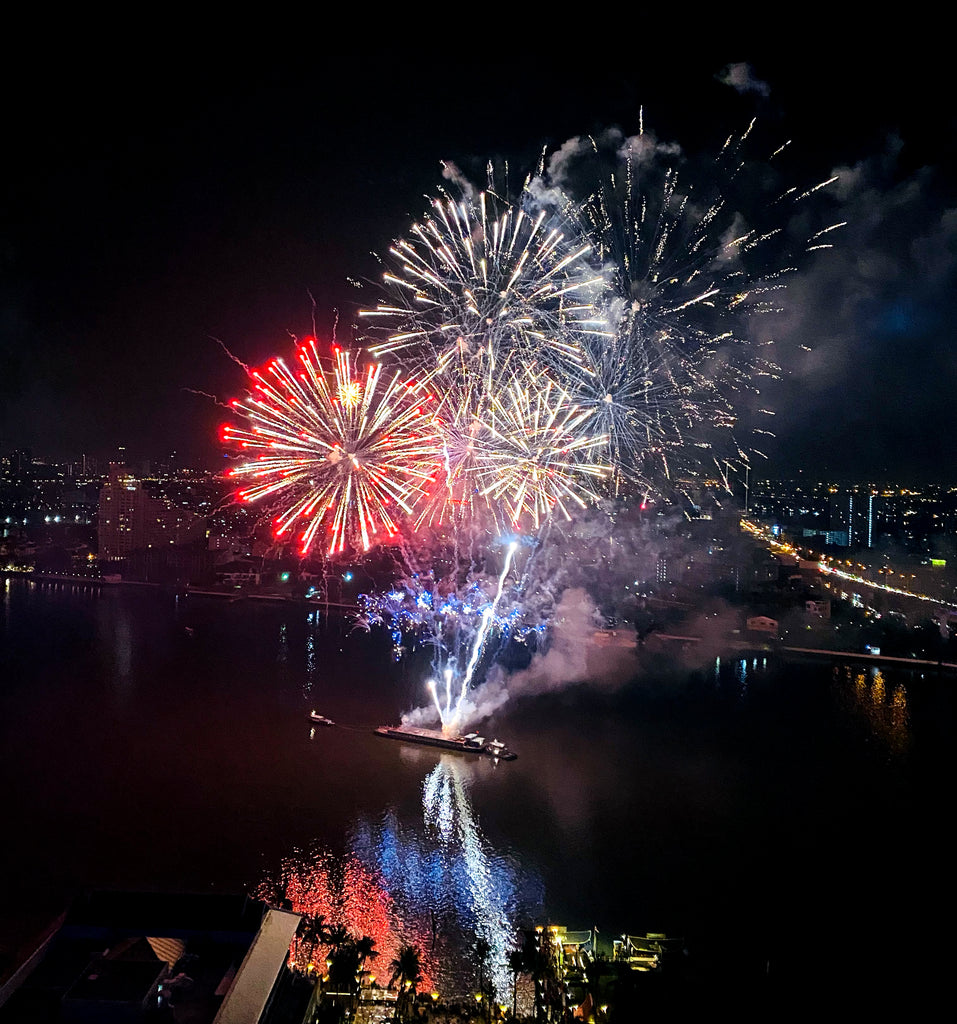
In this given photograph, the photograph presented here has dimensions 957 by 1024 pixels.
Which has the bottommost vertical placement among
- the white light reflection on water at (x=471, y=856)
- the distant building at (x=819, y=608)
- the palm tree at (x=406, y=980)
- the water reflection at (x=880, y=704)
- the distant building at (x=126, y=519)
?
the water reflection at (x=880, y=704)

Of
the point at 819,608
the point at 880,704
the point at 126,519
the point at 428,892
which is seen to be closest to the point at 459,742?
the point at 428,892

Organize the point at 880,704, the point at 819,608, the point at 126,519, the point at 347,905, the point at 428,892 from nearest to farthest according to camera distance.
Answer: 1. the point at 347,905
2. the point at 428,892
3. the point at 880,704
4. the point at 819,608
5. the point at 126,519

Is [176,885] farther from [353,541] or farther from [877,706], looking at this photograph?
[353,541]

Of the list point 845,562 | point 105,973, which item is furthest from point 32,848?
point 845,562

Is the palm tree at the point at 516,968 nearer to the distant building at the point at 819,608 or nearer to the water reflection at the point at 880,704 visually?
the water reflection at the point at 880,704

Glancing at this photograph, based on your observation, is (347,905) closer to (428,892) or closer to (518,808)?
(428,892)

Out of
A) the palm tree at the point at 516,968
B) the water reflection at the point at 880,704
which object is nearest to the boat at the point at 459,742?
the palm tree at the point at 516,968

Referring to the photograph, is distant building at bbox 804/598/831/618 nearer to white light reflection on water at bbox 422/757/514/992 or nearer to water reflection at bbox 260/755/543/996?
white light reflection on water at bbox 422/757/514/992
